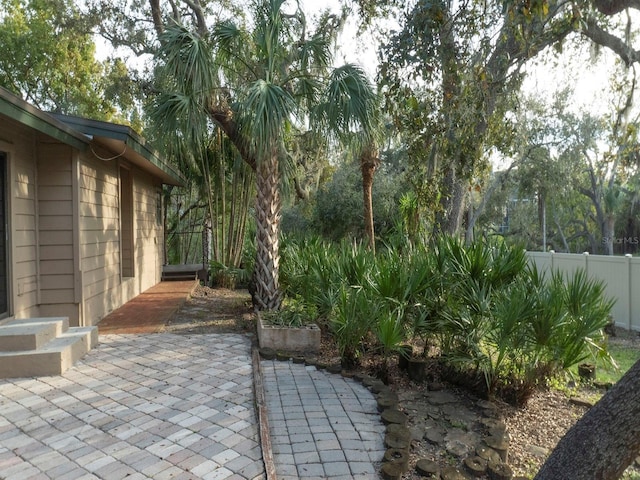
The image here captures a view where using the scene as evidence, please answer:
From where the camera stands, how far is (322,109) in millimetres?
7238

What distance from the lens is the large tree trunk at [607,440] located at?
2129mm

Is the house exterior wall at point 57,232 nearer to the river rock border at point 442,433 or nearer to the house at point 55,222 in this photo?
the house at point 55,222

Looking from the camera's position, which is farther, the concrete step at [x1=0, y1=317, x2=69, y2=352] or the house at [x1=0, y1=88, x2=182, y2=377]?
the house at [x1=0, y1=88, x2=182, y2=377]

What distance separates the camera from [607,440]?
215 cm

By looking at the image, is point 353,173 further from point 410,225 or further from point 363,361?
point 363,361

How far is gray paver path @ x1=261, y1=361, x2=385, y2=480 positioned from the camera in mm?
3219

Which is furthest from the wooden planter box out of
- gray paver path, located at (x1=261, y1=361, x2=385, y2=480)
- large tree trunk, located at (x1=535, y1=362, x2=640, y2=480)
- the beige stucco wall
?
large tree trunk, located at (x1=535, y1=362, x2=640, y2=480)

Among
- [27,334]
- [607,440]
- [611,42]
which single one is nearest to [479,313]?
[607,440]

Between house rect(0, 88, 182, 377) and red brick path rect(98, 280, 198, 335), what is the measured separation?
25cm

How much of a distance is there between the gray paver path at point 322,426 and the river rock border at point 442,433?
99 millimetres

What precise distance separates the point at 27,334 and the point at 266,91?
13.1 ft

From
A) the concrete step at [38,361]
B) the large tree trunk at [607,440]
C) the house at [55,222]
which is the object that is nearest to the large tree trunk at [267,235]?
the house at [55,222]

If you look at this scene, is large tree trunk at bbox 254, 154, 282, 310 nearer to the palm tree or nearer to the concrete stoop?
the palm tree

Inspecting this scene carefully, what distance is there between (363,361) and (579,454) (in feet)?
12.0
